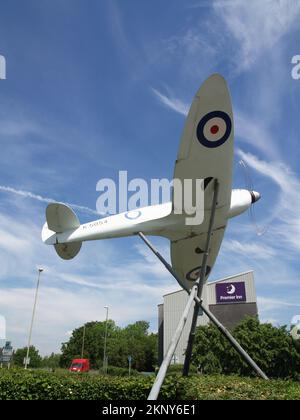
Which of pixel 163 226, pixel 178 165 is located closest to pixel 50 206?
pixel 163 226

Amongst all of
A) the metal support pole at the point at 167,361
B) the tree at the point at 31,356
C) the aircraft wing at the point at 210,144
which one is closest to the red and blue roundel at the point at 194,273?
the aircraft wing at the point at 210,144

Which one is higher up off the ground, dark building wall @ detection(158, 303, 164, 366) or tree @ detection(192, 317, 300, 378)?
dark building wall @ detection(158, 303, 164, 366)

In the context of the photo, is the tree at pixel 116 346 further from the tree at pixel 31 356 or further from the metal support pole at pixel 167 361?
the metal support pole at pixel 167 361

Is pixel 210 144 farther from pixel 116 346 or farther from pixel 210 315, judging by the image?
pixel 116 346

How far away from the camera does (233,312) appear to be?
6231cm

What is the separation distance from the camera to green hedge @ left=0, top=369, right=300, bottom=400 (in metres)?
9.57

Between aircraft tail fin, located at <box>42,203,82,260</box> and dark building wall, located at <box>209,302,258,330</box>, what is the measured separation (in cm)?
4687

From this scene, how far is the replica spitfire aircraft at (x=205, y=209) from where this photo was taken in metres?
14.2

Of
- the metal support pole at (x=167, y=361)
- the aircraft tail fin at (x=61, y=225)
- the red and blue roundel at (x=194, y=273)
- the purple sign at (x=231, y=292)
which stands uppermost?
the purple sign at (x=231, y=292)

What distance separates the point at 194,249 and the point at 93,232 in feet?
17.4

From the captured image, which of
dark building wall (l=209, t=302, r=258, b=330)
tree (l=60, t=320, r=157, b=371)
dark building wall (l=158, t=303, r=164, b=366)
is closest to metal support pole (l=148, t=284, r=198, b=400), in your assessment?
dark building wall (l=209, t=302, r=258, b=330)

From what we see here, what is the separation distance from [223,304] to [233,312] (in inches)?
86.8

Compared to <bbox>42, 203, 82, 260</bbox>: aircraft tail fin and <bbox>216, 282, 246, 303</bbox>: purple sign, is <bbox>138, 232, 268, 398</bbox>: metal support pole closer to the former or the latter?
<bbox>42, 203, 82, 260</bbox>: aircraft tail fin
